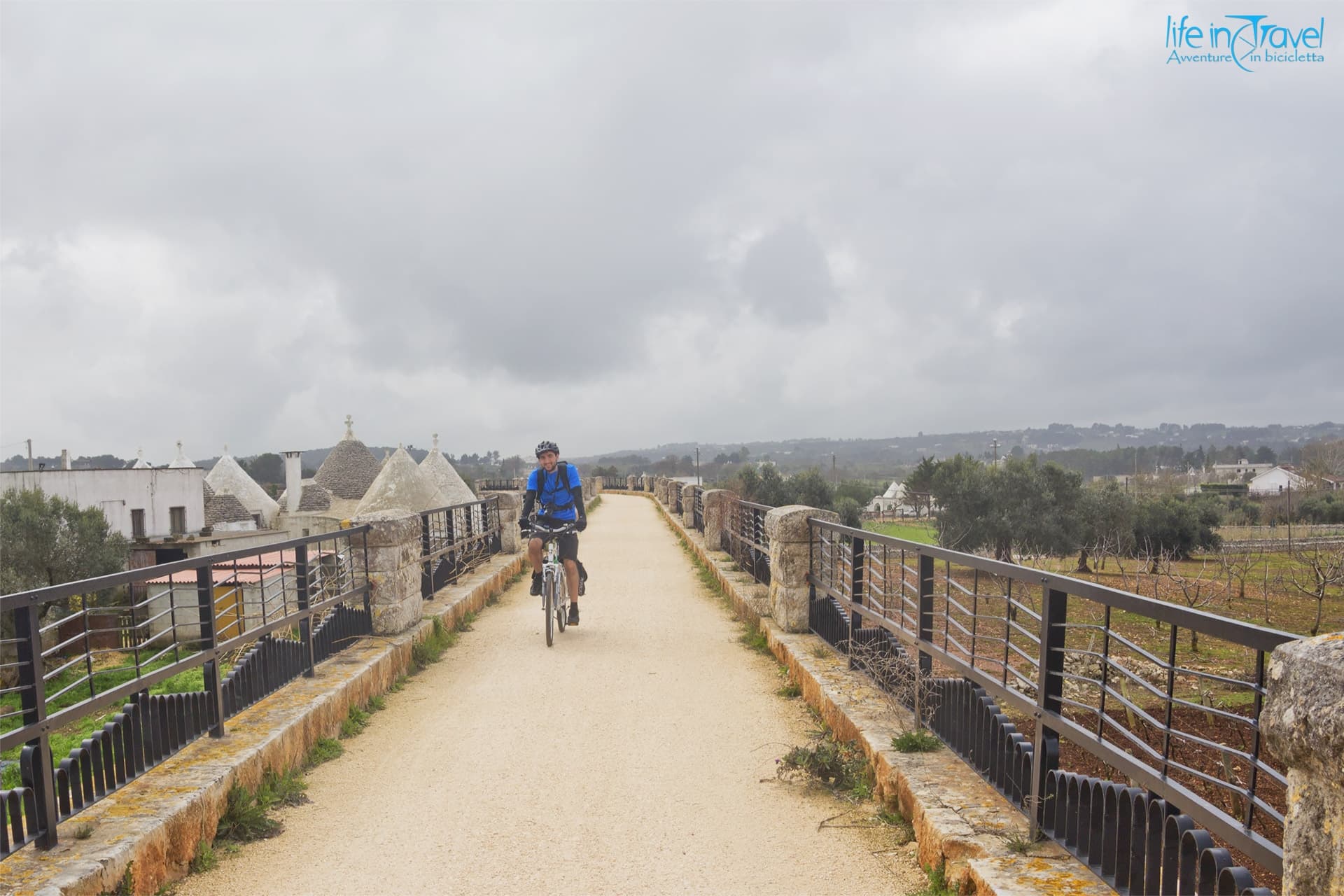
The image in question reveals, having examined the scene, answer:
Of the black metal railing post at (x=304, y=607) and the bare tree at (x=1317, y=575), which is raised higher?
the black metal railing post at (x=304, y=607)

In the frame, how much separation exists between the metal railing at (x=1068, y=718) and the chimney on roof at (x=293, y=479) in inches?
1692

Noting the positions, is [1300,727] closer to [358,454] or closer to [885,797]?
[885,797]

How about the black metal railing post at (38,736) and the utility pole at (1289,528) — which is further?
the utility pole at (1289,528)

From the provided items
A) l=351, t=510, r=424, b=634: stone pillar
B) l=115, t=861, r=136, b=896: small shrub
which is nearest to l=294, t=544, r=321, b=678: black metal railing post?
l=351, t=510, r=424, b=634: stone pillar

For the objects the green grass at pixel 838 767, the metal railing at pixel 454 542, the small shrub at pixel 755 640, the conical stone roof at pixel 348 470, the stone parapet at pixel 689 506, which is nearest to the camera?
the green grass at pixel 838 767

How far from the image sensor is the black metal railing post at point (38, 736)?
3.39 metres

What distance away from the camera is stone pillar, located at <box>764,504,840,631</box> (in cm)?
786

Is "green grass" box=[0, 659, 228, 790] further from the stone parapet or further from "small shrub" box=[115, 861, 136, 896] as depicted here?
the stone parapet

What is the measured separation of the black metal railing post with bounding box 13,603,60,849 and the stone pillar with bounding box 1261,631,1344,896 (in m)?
3.96

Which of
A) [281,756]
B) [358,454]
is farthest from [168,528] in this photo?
[281,756]

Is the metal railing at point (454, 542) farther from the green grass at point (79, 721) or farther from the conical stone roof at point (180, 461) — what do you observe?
the conical stone roof at point (180, 461)

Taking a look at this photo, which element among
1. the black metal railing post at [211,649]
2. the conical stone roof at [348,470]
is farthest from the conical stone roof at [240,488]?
the black metal railing post at [211,649]

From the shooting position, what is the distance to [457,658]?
8.19 metres

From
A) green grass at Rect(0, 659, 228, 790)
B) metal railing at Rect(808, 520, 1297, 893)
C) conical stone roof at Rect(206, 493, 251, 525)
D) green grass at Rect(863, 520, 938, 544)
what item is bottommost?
green grass at Rect(863, 520, 938, 544)
